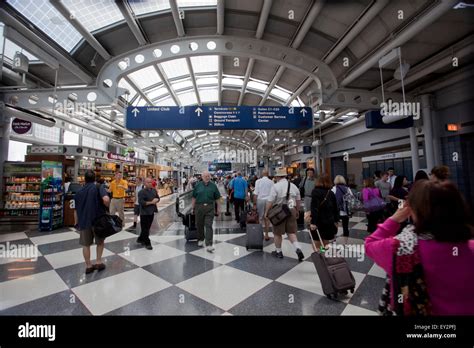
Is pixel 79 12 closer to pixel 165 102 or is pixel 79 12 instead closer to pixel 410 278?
pixel 165 102

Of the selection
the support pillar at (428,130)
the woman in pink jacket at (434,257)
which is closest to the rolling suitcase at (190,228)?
the woman in pink jacket at (434,257)

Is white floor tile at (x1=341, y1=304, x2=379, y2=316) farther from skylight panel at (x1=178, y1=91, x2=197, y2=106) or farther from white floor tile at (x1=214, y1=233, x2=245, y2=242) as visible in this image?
skylight panel at (x1=178, y1=91, x2=197, y2=106)

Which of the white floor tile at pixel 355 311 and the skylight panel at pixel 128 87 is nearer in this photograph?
the white floor tile at pixel 355 311

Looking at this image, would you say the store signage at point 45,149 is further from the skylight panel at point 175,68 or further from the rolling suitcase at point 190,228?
the rolling suitcase at point 190,228

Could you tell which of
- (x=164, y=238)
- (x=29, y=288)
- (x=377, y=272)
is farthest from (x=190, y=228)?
(x=377, y=272)

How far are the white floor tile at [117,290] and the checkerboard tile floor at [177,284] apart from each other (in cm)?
1

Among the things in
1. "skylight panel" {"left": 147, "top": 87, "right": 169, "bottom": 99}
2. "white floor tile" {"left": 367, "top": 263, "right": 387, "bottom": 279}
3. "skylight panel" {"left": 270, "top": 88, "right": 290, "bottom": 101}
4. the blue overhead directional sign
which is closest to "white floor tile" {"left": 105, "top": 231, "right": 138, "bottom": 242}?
the blue overhead directional sign

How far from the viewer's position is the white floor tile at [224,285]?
2.25m

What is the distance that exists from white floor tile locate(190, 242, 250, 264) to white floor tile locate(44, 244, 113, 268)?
1.80 m

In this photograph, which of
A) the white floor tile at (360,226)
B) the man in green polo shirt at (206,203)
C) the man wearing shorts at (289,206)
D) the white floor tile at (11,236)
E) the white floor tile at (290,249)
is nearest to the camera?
the man wearing shorts at (289,206)

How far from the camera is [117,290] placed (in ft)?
8.07

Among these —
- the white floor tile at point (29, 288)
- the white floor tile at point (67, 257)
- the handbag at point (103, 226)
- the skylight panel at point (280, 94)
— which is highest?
the skylight panel at point (280, 94)

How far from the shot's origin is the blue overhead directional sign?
6055mm

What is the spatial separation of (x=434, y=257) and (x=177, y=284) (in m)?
2.65
